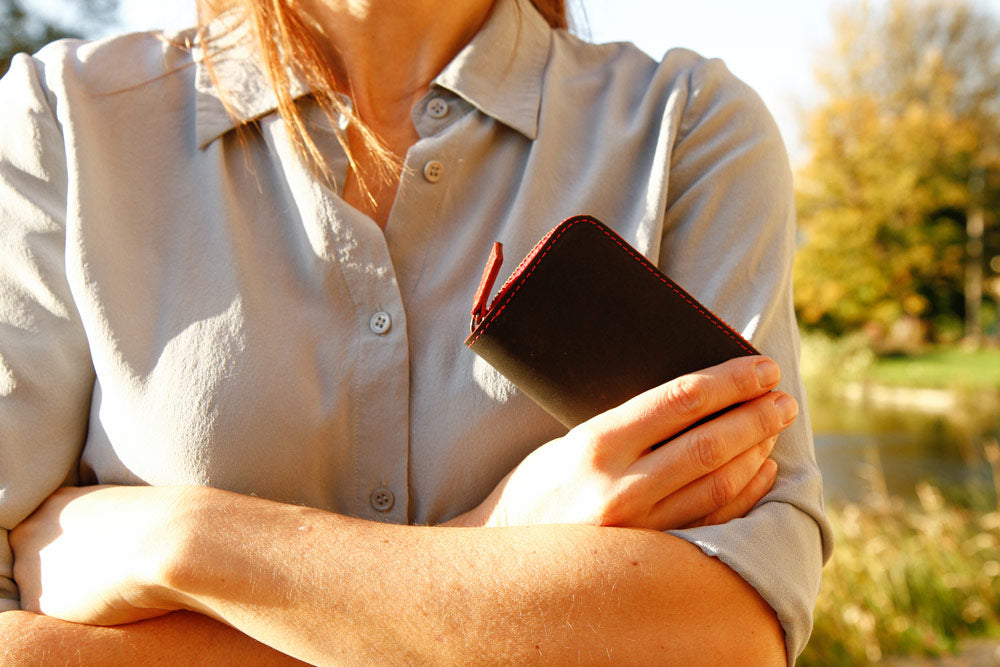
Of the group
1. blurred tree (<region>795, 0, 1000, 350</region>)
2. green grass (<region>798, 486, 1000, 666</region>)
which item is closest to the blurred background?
blurred tree (<region>795, 0, 1000, 350</region>)

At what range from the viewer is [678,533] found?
102 cm

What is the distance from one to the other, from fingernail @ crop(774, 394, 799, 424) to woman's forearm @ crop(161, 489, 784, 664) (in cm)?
19

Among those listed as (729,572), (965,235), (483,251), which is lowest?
(965,235)

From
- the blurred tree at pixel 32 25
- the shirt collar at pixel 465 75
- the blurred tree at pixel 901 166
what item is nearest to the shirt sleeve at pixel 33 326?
the shirt collar at pixel 465 75

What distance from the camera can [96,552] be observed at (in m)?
1.03

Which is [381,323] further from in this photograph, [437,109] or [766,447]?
[766,447]

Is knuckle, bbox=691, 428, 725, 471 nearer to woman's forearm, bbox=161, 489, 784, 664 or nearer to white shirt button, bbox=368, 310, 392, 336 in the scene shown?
woman's forearm, bbox=161, 489, 784, 664

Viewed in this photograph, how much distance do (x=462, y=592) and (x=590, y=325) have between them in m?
0.33

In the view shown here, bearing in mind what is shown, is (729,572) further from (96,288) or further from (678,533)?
(96,288)

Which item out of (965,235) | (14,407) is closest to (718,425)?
(14,407)

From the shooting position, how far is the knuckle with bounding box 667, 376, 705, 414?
0.99 m

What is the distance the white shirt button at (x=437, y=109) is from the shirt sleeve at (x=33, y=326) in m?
0.52

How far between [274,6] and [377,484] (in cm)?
73

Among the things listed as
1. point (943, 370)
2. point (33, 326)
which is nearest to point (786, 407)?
point (33, 326)
